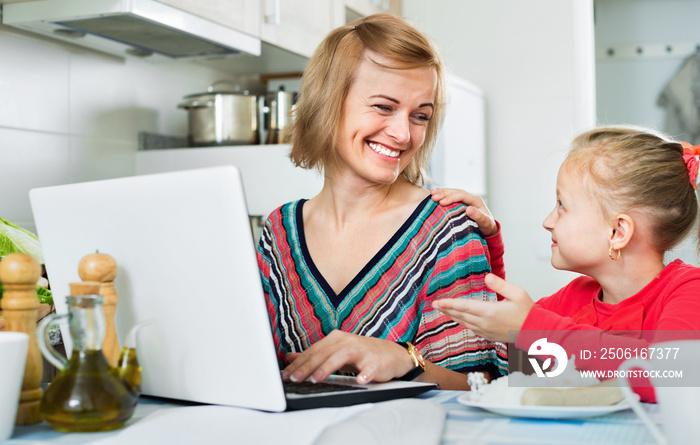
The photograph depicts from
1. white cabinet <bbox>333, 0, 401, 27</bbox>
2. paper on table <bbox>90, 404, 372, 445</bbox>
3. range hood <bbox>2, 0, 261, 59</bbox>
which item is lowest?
paper on table <bbox>90, 404, 372, 445</bbox>

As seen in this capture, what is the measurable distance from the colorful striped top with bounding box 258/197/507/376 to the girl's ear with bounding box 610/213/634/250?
223 millimetres

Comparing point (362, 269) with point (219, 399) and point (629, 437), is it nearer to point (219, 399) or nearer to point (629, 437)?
point (219, 399)

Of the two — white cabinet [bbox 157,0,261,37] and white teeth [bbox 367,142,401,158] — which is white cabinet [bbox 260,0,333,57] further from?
white teeth [bbox 367,142,401,158]

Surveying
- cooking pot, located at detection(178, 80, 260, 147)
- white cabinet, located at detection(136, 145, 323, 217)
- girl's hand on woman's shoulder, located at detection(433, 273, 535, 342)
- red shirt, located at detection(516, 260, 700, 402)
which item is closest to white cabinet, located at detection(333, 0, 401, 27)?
cooking pot, located at detection(178, 80, 260, 147)

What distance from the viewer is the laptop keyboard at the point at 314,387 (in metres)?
0.81

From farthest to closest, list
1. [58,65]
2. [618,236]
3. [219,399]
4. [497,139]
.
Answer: [497,139], [58,65], [618,236], [219,399]

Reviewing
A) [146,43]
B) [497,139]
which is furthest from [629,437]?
[497,139]

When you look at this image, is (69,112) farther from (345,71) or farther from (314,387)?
(314,387)

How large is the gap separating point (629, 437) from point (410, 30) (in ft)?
A: 2.89

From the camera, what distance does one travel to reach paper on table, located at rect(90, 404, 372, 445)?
67 cm

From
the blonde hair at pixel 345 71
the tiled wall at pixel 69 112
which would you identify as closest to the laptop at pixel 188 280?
the blonde hair at pixel 345 71

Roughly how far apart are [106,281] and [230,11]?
1365 mm

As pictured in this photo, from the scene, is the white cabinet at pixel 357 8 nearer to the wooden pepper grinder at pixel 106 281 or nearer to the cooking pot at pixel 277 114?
the cooking pot at pixel 277 114

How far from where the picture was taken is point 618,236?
122 centimetres
